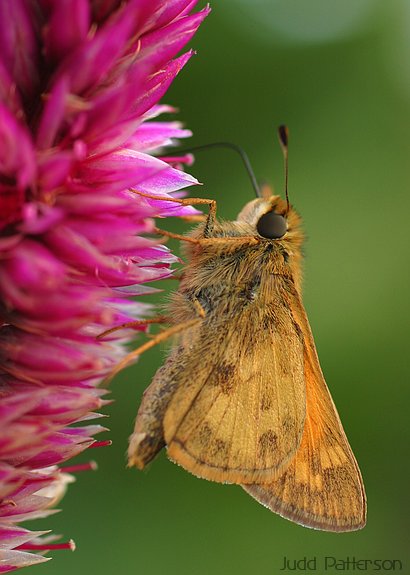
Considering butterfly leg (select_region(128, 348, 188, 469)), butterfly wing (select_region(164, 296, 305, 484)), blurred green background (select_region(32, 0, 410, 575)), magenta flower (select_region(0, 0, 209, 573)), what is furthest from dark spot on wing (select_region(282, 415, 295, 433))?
blurred green background (select_region(32, 0, 410, 575))

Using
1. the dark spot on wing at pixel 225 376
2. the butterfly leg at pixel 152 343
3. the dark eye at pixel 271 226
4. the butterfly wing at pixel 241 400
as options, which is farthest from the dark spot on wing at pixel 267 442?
the dark eye at pixel 271 226

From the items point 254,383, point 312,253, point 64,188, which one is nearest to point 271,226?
point 254,383

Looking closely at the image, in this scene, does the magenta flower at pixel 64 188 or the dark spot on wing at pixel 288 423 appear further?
the dark spot on wing at pixel 288 423

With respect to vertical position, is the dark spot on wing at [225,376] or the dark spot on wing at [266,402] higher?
the dark spot on wing at [225,376]

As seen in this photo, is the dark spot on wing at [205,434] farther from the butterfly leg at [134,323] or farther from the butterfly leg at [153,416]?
the butterfly leg at [134,323]

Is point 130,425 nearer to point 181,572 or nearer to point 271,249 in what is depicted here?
point 181,572

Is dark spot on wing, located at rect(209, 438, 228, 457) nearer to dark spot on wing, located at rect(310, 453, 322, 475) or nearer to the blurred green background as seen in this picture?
dark spot on wing, located at rect(310, 453, 322, 475)

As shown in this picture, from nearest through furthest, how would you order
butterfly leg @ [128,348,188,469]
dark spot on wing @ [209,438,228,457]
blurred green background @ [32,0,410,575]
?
butterfly leg @ [128,348,188,469], dark spot on wing @ [209,438,228,457], blurred green background @ [32,0,410,575]
